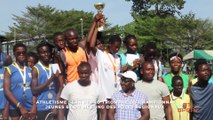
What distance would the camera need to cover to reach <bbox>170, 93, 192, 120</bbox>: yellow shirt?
21.0 feet

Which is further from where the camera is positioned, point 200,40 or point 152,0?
point 152,0

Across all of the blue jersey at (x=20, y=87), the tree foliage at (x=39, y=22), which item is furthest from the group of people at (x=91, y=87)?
the tree foliage at (x=39, y=22)

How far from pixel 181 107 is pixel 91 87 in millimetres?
1605

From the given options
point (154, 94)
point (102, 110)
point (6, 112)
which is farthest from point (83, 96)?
point (6, 112)

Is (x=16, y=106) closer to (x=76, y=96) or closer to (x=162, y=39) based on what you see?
(x=76, y=96)

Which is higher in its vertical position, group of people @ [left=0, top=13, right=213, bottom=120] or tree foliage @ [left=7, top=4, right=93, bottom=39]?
tree foliage @ [left=7, top=4, right=93, bottom=39]

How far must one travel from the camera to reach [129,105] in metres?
5.64

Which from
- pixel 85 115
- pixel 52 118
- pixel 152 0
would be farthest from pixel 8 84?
pixel 152 0

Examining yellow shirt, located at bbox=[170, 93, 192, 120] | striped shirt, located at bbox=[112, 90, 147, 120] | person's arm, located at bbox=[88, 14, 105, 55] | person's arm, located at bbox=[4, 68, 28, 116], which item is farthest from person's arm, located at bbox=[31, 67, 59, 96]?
yellow shirt, located at bbox=[170, 93, 192, 120]

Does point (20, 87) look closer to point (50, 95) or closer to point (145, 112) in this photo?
point (50, 95)

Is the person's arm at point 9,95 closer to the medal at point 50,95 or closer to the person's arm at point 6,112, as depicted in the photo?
the person's arm at point 6,112

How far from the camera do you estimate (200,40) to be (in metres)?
50.1

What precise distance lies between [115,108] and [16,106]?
1381mm

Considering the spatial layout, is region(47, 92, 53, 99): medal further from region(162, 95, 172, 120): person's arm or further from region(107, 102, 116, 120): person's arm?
region(162, 95, 172, 120): person's arm
